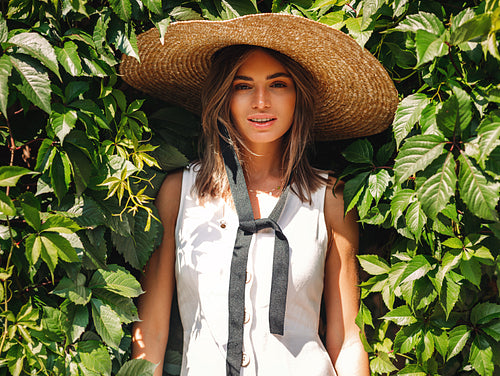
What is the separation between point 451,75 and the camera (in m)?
1.46

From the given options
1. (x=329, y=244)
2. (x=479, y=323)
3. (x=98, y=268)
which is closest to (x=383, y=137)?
(x=329, y=244)

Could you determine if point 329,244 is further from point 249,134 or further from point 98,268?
point 98,268

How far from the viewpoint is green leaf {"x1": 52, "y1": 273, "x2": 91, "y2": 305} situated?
143cm

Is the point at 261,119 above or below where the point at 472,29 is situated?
below

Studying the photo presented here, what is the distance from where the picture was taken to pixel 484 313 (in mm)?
1493

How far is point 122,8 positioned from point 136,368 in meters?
1.04

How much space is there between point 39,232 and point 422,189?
0.99 metres

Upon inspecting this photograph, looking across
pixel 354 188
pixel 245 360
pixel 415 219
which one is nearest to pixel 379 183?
pixel 354 188

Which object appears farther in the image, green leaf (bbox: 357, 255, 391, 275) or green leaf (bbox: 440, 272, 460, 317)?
green leaf (bbox: 357, 255, 391, 275)

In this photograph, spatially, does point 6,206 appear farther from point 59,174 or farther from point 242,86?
point 242,86

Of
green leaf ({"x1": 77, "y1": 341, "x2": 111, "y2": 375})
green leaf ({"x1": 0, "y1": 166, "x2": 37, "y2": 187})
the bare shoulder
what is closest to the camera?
green leaf ({"x1": 0, "y1": 166, "x2": 37, "y2": 187})

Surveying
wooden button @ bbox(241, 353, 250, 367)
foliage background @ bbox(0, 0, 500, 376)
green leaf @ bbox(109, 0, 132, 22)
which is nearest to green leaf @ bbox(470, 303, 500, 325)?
foliage background @ bbox(0, 0, 500, 376)

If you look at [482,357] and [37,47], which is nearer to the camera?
[37,47]

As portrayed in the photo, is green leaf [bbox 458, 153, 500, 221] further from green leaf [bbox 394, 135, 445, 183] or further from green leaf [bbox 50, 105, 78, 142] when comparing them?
green leaf [bbox 50, 105, 78, 142]
